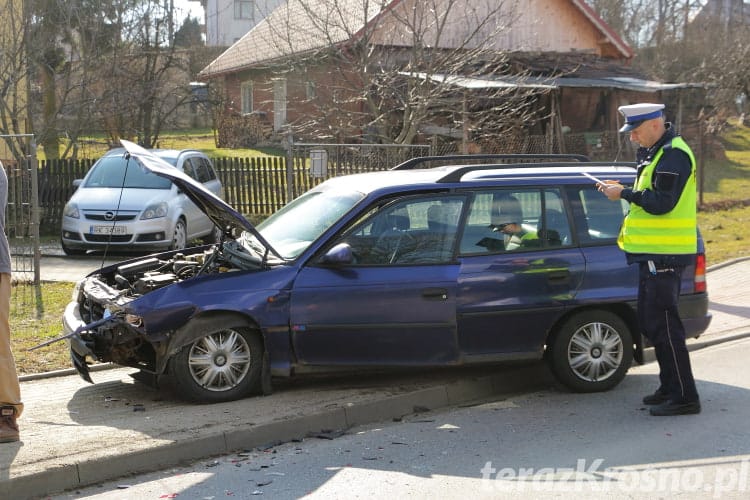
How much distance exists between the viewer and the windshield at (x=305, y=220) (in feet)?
23.5

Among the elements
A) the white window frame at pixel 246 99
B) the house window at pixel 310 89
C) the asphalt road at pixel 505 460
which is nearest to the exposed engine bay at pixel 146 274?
the asphalt road at pixel 505 460

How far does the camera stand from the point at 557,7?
31.7 m

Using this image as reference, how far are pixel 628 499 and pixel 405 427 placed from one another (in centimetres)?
190

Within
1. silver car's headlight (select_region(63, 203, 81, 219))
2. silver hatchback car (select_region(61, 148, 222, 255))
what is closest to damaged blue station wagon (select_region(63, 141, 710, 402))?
silver hatchback car (select_region(61, 148, 222, 255))

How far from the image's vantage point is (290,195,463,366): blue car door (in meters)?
6.81

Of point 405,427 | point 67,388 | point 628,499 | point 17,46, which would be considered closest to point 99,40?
point 17,46

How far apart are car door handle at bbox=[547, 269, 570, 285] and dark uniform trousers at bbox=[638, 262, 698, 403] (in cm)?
66

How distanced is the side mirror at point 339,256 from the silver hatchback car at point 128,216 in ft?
23.2

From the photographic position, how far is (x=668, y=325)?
662 centimetres

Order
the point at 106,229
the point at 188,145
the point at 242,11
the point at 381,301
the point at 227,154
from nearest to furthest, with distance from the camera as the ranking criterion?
the point at 381,301 → the point at 106,229 → the point at 227,154 → the point at 188,145 → the point at 242,11

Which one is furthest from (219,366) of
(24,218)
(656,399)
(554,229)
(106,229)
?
(106,229)

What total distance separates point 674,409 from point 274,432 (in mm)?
2740

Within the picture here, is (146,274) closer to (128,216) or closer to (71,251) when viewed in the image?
(128,216)

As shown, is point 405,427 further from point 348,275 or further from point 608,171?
point 608,171
